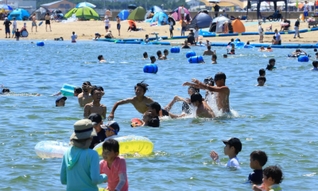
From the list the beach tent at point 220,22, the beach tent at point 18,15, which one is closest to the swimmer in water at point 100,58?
the beach tent at point 220,22

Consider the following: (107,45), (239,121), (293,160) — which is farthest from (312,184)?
(107,45)

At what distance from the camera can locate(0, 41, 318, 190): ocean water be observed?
8.57 meters

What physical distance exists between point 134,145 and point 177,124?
3476mm

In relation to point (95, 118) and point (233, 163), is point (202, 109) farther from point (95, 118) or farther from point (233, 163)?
point (95, 118)

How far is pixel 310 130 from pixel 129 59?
60.0 feet

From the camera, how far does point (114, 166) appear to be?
20.4ft

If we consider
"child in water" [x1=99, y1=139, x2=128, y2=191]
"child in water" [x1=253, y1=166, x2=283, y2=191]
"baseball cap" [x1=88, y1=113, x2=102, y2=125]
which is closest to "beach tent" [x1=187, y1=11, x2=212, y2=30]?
"baseball cap" [x1=88, y1=113, x2=102, y2=125]

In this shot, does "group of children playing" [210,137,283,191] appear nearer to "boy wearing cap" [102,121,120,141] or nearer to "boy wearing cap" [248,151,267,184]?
"boy wearing cap" [248,151,267,184]

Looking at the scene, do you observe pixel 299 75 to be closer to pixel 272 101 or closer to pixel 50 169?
pixel 272 101

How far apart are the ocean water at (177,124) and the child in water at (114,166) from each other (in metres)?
1.79

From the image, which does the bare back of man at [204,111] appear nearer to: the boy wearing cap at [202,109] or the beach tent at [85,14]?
the boy wearing cap at [202,109]

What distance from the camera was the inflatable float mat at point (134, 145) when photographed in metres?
8.67

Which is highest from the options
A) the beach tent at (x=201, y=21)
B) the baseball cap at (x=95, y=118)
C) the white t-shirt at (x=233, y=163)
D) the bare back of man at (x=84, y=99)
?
the beach tent at (x=201, y=21)

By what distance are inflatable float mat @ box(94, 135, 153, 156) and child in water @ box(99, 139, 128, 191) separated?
84.4 inches
